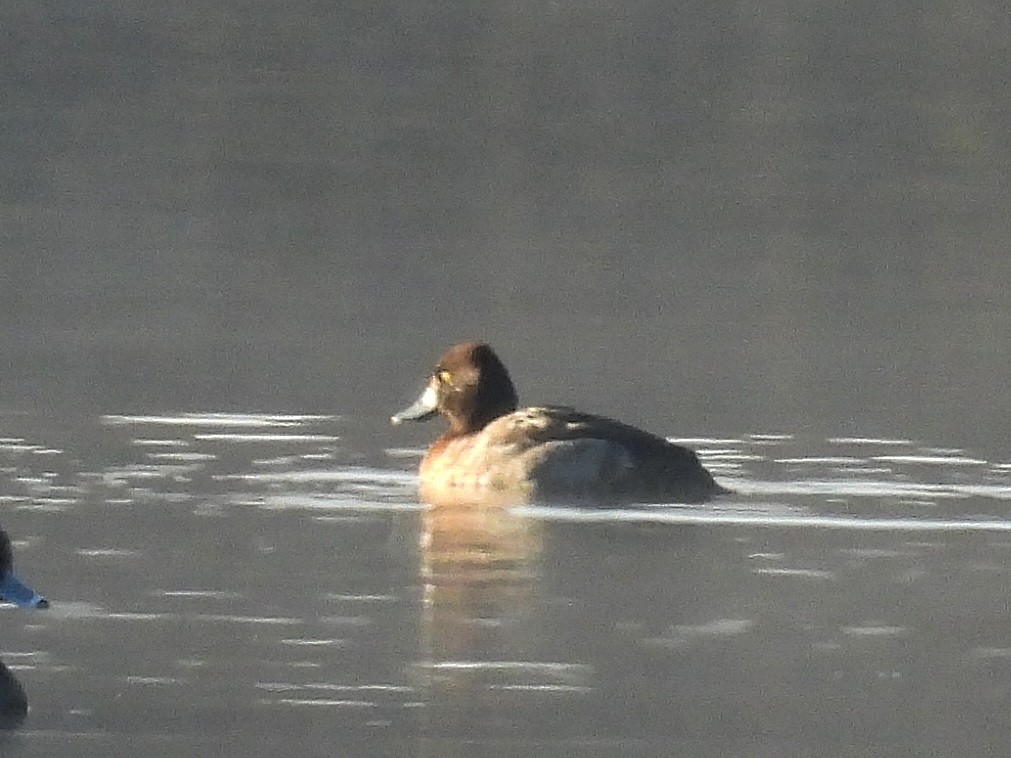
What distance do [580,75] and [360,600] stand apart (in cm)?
3768

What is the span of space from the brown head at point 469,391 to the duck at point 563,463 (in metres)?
0.31

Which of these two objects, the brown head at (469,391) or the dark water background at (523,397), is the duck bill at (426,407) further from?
the dark water background at (523,397)

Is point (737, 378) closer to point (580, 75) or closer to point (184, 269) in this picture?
point (184, 269)

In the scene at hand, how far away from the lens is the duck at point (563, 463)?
14969mm

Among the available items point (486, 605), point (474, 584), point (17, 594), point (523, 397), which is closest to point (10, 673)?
point (17, 594)

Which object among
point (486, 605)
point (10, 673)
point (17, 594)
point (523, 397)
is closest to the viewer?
point (10, 673)

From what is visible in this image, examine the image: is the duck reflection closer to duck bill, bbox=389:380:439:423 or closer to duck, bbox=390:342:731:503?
duck, bbox=390:342:731:503

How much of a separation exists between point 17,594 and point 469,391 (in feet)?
21.8

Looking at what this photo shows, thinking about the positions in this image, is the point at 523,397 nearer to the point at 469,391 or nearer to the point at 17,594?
the point at 469,391

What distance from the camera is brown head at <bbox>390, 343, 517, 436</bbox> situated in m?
16.7

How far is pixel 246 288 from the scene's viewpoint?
80.8 ft

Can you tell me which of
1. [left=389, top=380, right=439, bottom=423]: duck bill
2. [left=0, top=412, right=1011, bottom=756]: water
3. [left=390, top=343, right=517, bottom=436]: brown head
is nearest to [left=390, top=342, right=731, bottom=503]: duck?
[left=0, top=412, right=1011, bottom=756]: water

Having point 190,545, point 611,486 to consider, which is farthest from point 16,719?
point 611,486

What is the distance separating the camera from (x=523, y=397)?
62.2ft
